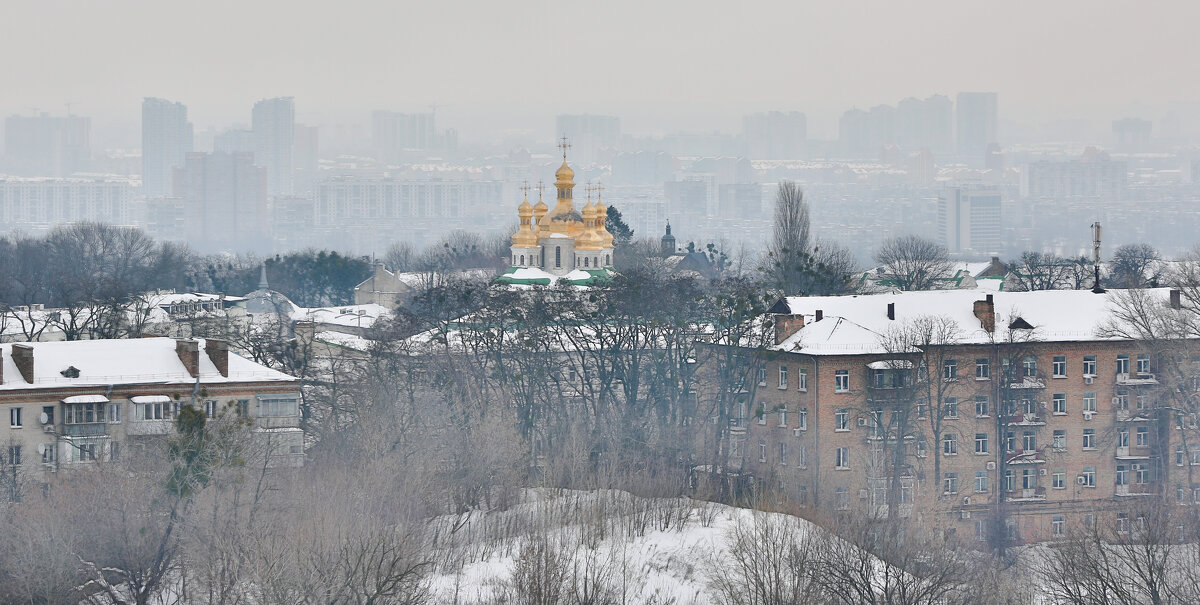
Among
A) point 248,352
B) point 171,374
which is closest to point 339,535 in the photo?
point 171,374

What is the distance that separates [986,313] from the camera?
34.7 m

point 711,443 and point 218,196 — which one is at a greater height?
point 218,196

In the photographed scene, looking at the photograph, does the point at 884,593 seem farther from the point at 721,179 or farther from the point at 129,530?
the point at 721,179

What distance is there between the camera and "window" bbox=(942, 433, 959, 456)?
33.7 m

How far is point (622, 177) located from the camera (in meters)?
190

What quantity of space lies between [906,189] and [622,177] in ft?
92.1

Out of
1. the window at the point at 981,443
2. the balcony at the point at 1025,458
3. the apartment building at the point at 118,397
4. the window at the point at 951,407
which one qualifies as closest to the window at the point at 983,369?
the window at the point at 951,407

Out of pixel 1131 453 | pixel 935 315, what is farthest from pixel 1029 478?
pixel 935 315

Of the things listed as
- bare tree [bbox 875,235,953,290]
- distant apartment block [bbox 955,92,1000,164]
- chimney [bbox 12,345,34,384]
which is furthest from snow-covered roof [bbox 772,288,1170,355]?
distant apartment block [bbox 955,92,1000,164]

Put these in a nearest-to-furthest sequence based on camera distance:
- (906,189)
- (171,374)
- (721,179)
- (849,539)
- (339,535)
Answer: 1. (339,535)
2. (849,539)
3. (171,374)
4. (906,189)
5. (721,179)

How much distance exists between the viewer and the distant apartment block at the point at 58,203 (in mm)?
182875

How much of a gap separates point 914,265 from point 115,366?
136ft

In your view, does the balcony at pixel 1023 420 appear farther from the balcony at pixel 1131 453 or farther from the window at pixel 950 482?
the balcony at pixel 1131 453

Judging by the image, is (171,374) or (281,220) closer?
(171,374)
